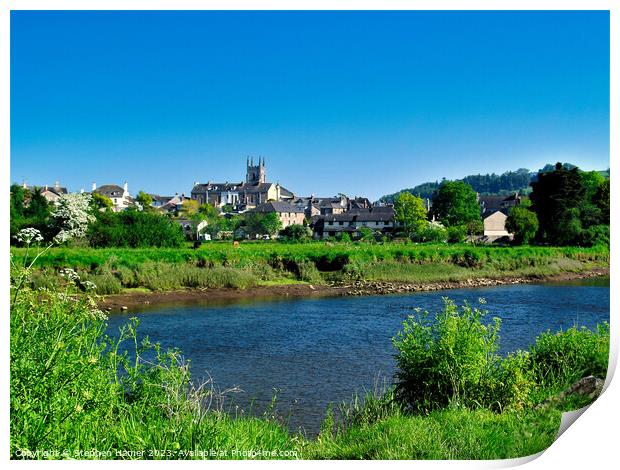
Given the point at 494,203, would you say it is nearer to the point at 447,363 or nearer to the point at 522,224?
the point at 522,224

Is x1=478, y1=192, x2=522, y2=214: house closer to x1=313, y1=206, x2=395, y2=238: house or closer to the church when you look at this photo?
x1=313, y1=206, x2=395, y2=238: house

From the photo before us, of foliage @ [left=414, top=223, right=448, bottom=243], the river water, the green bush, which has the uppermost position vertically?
foliage @ [left=414, top=223, right=448, bottom=243]

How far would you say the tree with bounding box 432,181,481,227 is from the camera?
17.3 meters

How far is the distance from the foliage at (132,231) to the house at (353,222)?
12240 mm

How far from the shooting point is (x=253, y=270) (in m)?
14.3

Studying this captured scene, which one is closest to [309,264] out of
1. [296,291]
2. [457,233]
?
[296,291]

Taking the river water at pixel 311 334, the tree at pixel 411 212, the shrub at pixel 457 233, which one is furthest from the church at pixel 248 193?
the river water at pixel 311 334

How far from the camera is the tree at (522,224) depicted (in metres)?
14.4

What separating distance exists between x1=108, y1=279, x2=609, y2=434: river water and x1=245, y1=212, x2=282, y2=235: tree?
60.2ft

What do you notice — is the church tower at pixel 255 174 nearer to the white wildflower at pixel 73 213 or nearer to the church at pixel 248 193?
the church at pixel 248 193

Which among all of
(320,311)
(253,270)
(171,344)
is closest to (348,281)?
(253,270)

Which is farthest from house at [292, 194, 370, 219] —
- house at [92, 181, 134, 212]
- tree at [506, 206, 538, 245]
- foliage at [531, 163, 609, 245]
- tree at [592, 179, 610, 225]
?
tree at [592, 179, 610, 225]
